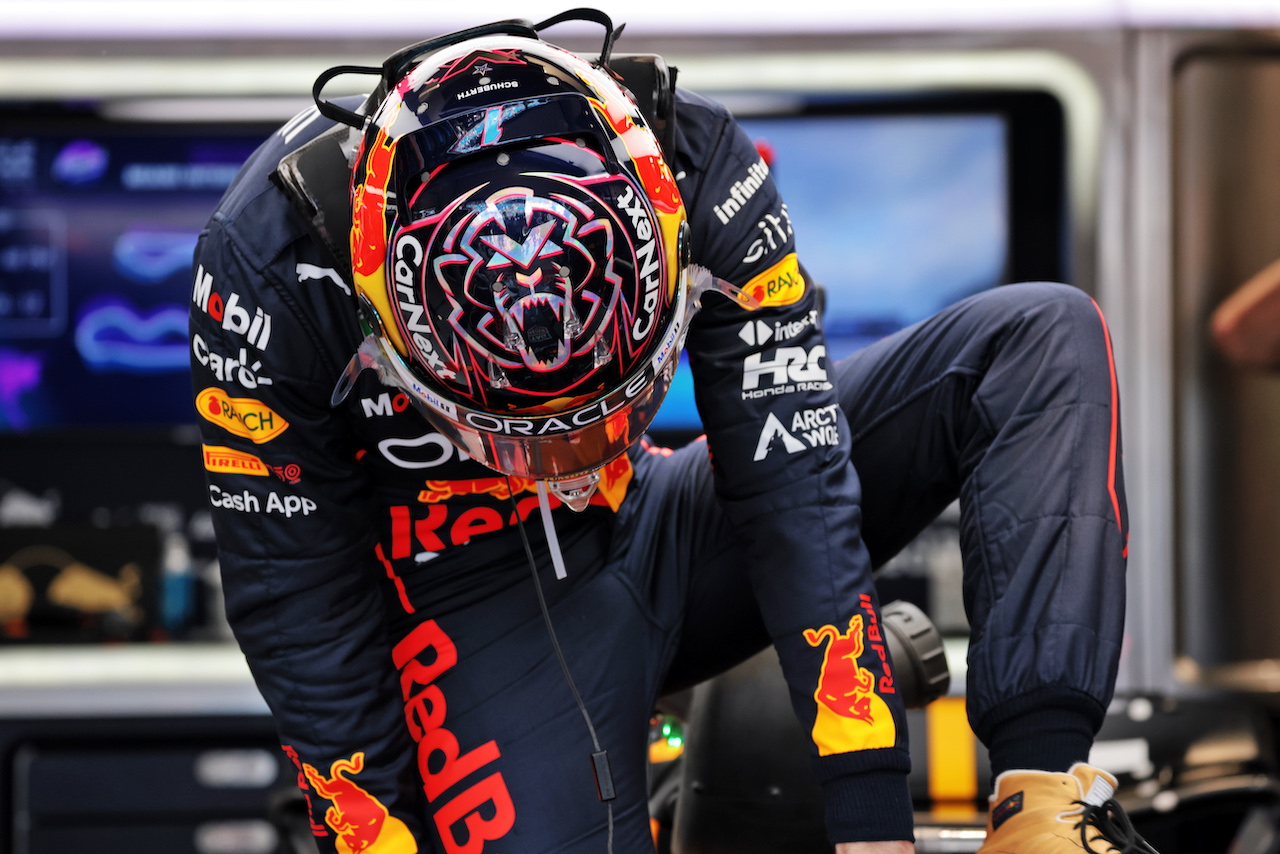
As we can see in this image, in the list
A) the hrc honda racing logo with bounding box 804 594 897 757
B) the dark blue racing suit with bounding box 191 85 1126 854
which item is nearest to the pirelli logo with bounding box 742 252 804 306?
the dark blue racing suit with bounding box 191 85 1126 854

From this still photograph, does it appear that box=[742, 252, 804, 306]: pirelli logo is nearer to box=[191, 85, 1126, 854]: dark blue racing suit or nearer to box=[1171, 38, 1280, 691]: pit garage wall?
box=[191, 85, 1126, 854]: dark blue racing suit

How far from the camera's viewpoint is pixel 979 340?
2.90ft

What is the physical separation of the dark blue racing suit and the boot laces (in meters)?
0.04

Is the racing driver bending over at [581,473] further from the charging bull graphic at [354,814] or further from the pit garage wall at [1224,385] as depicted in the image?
the pit garage wall at [1224,385]

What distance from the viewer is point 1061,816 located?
72cm

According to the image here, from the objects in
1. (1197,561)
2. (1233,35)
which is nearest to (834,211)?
(1233,35)

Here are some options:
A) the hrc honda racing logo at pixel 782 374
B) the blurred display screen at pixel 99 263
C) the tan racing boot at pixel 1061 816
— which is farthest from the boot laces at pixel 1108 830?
the blurred display screen at pixel 99 263

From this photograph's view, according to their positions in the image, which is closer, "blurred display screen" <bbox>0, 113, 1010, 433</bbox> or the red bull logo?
the red bull logo

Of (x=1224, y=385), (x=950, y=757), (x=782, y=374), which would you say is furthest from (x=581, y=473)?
(x=1224, y=385)

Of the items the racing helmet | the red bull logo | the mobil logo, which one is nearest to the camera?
the racing helmet

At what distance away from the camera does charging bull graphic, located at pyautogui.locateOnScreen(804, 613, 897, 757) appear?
2.57 feet

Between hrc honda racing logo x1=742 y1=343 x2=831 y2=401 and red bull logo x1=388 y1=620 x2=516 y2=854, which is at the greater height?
hrc honda racing logo x1=742 y1=343 x2=831 y2=401

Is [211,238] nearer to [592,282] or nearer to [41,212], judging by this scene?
[592,282]

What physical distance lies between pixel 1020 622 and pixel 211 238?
605 millimetres
